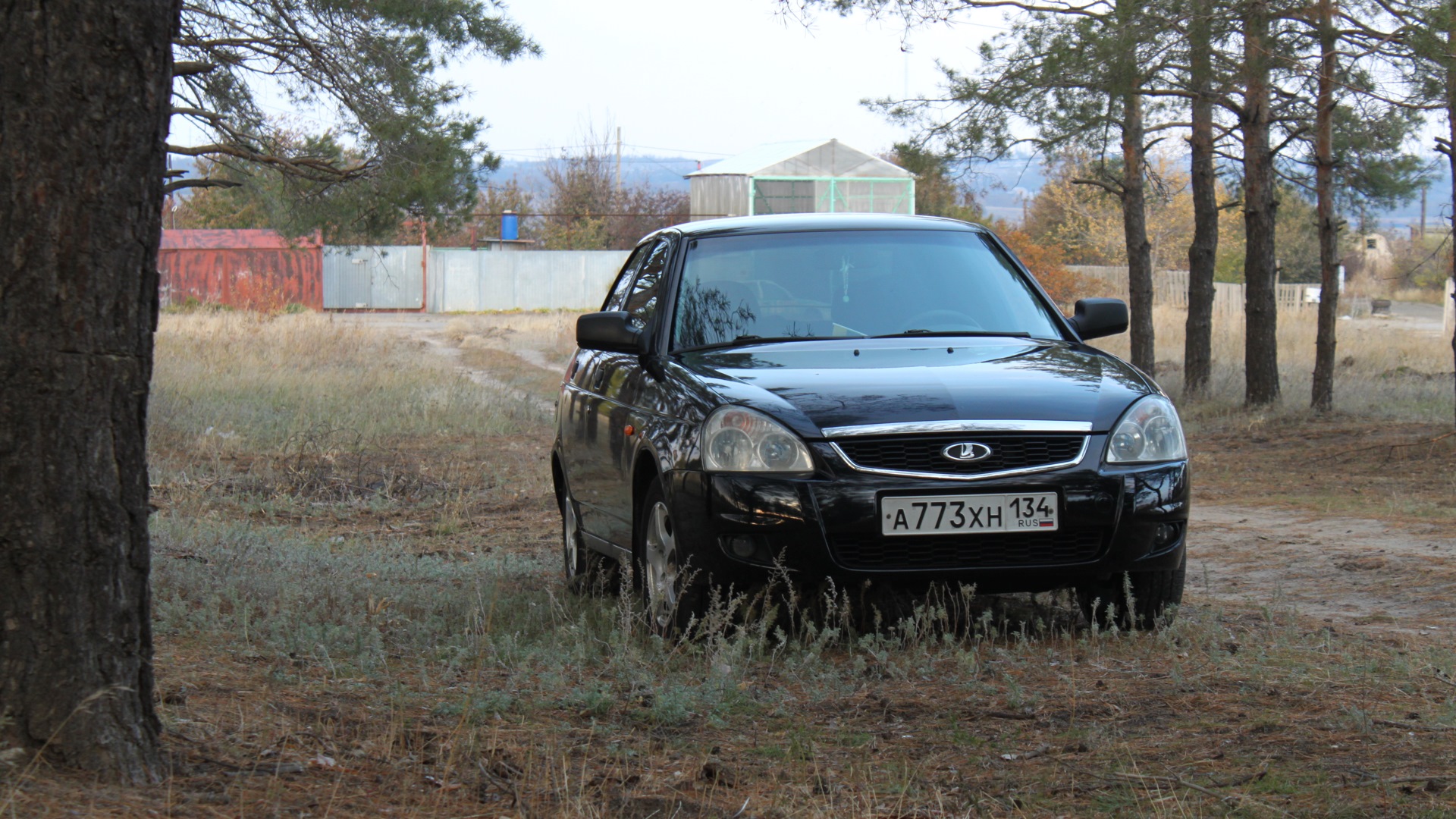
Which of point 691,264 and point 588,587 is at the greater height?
point 691,264

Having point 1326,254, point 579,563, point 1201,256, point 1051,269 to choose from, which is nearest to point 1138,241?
point 1201,256

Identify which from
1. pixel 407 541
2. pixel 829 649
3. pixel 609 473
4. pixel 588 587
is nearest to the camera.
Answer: pixel 829 649

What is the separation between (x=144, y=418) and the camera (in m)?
3.21

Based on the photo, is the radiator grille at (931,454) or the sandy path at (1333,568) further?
the sandy path at (1333,568)

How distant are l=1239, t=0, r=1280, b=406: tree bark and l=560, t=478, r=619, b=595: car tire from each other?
10.4 m

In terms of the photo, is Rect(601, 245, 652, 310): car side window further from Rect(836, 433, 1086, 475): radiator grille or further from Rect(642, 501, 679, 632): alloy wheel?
Rect(836, 433, 1086, 475): radiator grille

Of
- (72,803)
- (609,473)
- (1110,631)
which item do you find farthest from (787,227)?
(72,803)

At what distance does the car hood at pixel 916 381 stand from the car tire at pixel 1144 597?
2.08ft

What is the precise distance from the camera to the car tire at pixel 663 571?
15.8 ft

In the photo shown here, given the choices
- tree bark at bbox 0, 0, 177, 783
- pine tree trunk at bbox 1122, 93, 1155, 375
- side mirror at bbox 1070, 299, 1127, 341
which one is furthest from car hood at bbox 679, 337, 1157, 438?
pine tree trunk at bbox 1122, 93, 1155, 375

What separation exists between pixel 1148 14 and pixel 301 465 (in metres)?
7.46

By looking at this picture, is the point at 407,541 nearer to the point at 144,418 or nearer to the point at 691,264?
the point at 691,264

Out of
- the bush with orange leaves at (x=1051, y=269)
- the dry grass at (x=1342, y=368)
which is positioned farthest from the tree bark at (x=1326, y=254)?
the bush with orange leaves at (x=1051, y=269)

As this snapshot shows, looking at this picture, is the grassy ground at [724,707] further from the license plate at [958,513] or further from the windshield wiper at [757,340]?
the windshield wiper at [757,340]
